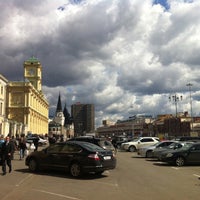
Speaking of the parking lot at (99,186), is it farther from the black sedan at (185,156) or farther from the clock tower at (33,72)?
the clock tower at (33,72)

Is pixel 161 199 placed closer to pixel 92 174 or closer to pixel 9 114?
pixel 92 174

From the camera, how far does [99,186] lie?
468 inches

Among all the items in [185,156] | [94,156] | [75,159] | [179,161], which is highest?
[94,156]

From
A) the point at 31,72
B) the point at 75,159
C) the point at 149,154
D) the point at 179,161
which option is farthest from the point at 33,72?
the point at 75,159

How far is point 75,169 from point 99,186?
2.48 m

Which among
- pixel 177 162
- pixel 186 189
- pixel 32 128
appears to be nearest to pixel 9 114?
pixel 32 128

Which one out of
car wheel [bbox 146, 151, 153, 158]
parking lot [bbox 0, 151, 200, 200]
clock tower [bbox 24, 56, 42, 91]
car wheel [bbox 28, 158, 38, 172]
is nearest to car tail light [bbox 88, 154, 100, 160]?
parking lot [bbox 0, 151, 200, 200]

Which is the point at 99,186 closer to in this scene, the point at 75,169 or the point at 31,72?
the point at 75,169

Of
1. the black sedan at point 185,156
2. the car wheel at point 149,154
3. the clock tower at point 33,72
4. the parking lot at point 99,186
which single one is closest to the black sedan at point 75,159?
the parking lot at point 99,186

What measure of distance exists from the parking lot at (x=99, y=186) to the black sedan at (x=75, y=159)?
0.40m

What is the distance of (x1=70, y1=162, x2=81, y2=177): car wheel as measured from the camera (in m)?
14.0

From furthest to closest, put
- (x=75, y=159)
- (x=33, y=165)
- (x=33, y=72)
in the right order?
(x=33, y=72)
(x=33, y=165)
(x=75, y=159)

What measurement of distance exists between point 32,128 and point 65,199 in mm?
92159

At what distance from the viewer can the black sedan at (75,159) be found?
45.2ft
